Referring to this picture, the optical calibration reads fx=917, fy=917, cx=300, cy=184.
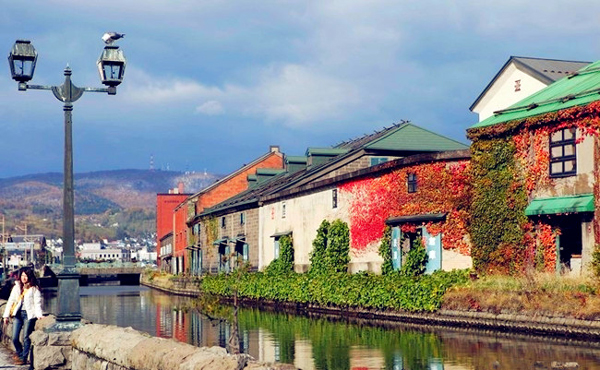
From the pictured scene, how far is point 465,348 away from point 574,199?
10.1 meters

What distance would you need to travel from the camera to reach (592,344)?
21.9 m

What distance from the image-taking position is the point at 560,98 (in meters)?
31.1

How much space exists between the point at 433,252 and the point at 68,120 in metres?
20.7

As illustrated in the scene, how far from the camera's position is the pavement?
1656 centimetres

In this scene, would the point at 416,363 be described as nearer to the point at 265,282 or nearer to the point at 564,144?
the point at 564,144

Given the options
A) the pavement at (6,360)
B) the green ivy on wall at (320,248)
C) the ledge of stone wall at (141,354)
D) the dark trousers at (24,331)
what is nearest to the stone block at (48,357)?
the ledge of stone wall at (141,354)

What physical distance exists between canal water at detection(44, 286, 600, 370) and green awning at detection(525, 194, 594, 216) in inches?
238

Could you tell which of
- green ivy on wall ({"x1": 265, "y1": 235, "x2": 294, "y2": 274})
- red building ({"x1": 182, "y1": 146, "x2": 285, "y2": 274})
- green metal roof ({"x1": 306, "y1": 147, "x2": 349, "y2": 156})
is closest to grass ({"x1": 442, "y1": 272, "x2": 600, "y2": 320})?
green ivy on wall ({"x1": 265, "y1": 235, "x2": 294, "y2": 274})

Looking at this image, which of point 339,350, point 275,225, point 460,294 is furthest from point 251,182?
point 339,350

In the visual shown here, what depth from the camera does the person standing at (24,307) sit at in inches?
693

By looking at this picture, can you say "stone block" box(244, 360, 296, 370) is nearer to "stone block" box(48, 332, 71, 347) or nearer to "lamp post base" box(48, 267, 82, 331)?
"stone block" box(48, 332, 71, 347)

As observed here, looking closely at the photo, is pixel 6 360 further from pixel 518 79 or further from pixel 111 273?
pixel 111 273

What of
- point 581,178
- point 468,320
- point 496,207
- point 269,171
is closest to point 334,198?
point 496,207

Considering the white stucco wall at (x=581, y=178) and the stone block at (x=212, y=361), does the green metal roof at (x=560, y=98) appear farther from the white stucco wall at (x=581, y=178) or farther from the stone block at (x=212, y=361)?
the stone block at (x=212, y=361)
